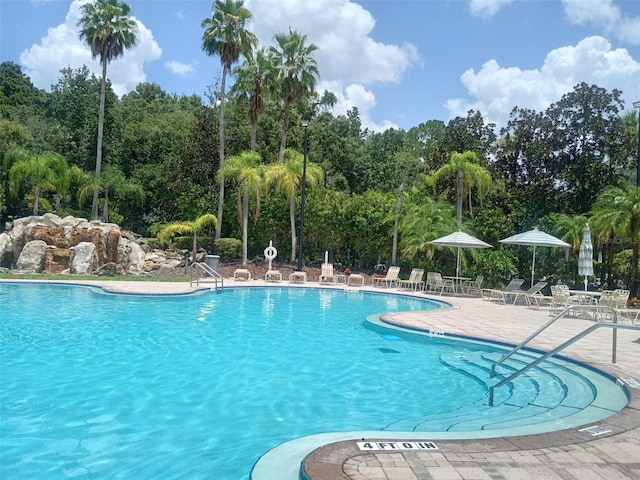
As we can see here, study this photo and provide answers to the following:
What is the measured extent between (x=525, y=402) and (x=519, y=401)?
87mm

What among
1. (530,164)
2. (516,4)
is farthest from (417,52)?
(530,164)

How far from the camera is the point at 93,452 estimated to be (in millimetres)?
4320

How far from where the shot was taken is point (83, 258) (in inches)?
771

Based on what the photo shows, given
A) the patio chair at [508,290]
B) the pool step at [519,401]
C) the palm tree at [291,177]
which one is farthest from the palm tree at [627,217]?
the palm tree at [291,177]

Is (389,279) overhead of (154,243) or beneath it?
beneath

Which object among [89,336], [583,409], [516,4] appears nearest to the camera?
[583,409]

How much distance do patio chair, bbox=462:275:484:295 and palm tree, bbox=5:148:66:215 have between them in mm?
20593

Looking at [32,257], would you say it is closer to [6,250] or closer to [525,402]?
[6,250]

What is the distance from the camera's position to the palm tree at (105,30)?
27516 mm

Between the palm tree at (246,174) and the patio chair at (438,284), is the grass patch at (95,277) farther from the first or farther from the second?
the patio chair at (438,284)

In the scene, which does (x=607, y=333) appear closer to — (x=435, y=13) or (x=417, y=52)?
(x=435, y=13)

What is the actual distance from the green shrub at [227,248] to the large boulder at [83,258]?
20.4 feet

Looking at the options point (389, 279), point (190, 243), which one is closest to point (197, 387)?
point (389, 279)

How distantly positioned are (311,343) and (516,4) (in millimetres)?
12676
